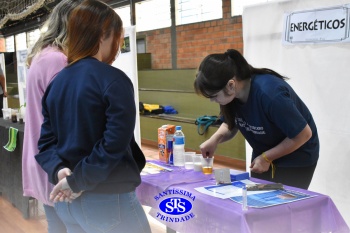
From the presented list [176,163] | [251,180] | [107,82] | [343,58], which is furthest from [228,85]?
[343,58]

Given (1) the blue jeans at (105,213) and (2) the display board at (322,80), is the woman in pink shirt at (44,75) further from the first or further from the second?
(2) the display board at (322,80)

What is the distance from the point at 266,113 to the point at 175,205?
52 centimetres

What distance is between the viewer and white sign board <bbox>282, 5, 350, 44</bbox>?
227cm

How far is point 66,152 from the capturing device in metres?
1.19

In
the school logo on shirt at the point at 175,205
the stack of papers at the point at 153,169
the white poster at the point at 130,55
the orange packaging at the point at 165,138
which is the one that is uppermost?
the white poster at the point at 130,55

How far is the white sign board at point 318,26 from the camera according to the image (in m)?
2.27

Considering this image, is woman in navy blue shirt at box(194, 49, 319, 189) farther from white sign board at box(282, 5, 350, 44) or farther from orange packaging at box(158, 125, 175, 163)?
white sign board at box(282, 5, 350, 44)

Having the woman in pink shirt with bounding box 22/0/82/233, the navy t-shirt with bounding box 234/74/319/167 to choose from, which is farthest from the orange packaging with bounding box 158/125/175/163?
the woman in pink shirt with bounding box 22/0/82/233

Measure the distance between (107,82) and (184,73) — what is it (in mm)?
5439

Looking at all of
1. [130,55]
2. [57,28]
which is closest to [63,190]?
[57,28]

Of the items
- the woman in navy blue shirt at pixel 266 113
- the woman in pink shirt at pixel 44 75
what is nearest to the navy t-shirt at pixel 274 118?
the woman in navy blue shirt at pixel 266 113

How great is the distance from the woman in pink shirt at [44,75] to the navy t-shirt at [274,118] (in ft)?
2.54

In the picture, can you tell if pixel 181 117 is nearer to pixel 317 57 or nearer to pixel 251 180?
pixel 317 57

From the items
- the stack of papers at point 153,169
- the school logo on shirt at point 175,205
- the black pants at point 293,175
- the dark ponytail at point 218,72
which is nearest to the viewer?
the school logo on shirt at point 175,205
